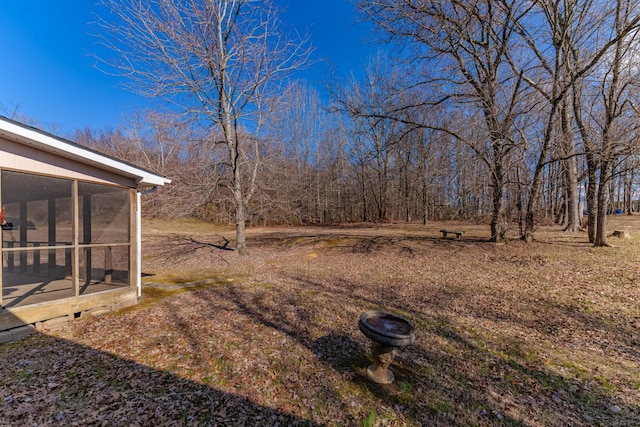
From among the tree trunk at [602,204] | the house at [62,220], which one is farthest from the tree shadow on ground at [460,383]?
the tree trunk at [602,204]

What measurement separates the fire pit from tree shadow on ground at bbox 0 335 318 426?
3.27 ft

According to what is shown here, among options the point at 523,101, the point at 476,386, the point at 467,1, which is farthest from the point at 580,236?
the point at 476,386

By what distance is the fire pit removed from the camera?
2.79m

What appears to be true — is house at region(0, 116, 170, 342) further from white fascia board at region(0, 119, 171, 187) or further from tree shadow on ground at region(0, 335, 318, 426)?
tree shadow on ground at region(0, 335, 318, 426)

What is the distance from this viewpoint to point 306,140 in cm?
2559

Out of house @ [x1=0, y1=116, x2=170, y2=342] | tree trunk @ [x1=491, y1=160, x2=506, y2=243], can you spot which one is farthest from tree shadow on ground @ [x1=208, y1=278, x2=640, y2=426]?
tree trunk @ [x1=491, y1=160, x2=506, y2=243]

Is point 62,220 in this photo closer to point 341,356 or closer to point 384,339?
point 341,356

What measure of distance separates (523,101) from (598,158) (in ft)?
9.23

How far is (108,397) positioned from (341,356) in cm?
265

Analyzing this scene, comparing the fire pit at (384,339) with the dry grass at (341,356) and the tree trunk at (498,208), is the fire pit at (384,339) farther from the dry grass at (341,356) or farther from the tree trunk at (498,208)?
the tree trunk at (498,208)

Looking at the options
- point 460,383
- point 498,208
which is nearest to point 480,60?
point 498,208

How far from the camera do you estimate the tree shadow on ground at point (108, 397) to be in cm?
245

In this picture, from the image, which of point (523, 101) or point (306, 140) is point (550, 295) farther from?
point (306, 140)

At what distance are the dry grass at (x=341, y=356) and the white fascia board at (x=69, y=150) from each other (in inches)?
106
